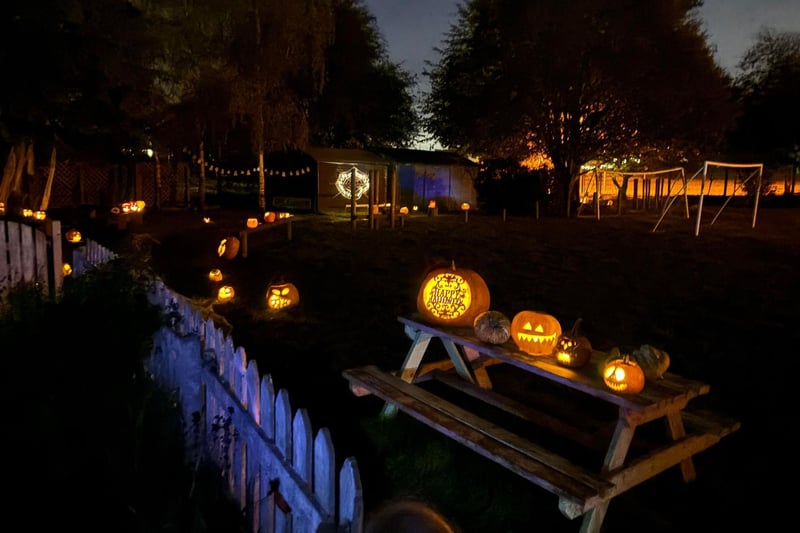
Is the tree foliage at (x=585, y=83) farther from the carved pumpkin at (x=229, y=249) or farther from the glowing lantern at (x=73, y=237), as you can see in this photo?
the glowing lantern at (x=73, y=237)

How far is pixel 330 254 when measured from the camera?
12156 millimetres

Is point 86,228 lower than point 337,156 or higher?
lower

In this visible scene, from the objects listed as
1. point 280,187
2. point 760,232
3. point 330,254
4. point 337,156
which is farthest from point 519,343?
point 280,187

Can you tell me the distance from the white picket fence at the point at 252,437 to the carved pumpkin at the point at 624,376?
1.66 m

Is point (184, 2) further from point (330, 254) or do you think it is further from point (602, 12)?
point (602, 12)

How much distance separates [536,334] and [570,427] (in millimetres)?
778

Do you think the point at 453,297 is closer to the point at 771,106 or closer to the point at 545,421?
the point at 545,421

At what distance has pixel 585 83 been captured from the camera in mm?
25047

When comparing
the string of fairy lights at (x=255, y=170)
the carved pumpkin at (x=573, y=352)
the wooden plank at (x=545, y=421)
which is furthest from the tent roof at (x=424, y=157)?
the carved pumpkin at (x=573, y=352)

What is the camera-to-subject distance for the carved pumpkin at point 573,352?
372 cm

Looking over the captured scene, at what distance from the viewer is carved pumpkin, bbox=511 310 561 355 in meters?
3.97

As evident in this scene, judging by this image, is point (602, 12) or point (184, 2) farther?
point (602, 12)

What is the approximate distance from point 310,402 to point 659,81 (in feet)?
75.9

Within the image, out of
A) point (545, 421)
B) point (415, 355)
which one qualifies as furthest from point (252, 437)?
point (545, 421)
